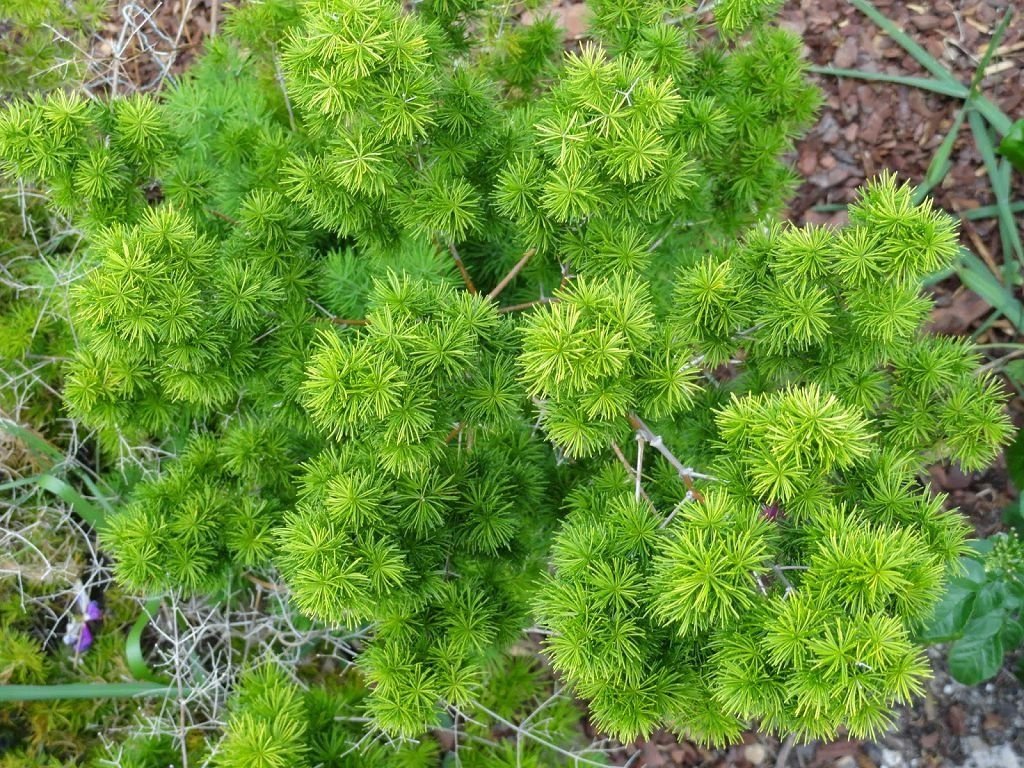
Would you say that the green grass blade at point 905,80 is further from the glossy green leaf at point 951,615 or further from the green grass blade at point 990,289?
the glossy green leaf at point 951,615

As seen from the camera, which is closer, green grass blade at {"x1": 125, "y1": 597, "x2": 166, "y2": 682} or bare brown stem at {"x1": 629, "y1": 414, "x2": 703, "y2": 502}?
bare brown stem at {"x1": 629, "y1": 414, "x2": 703, "y2": 502}

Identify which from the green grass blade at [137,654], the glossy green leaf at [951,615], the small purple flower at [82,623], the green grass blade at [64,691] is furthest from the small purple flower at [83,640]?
the glossy green leaf at [951,615]

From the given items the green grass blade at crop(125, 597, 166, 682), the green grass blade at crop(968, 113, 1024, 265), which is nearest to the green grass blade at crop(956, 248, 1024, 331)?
the green grass blade at crop(968, 113, 1024, 265)

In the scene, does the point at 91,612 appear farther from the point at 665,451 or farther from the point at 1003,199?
the point at 1003,199

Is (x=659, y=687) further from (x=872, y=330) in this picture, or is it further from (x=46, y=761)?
(x=46, y=761)

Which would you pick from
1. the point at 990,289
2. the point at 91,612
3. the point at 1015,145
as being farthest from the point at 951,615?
the point at 91,612

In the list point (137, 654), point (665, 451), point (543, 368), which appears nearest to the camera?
point (543, 368)

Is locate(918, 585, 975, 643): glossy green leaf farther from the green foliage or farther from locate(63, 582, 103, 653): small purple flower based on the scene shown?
locate(63, 582, 103, 653): small purple flower
